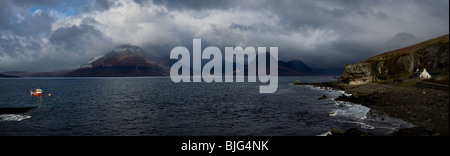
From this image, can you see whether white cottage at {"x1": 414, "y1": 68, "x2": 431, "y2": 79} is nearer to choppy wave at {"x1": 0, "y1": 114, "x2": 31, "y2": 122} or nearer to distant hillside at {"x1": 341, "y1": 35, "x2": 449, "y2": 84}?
distant hillside at {"x1": 341, "y1": 35, "x2": 449, "y2": 84}

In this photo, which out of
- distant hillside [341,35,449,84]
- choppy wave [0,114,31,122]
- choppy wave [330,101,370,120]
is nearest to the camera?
choppy wave [330,101,370,120]

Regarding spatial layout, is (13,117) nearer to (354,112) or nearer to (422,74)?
(354,112)

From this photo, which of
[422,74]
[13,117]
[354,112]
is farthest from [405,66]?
[13,117]

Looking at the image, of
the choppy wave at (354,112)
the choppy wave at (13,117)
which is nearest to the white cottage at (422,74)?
the choppy wave at (354,112)

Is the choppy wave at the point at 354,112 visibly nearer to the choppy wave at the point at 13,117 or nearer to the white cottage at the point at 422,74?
the white cottage at the point at 422,74

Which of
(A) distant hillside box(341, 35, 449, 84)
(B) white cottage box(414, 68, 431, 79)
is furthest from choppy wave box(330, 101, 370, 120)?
(B) white cottage box(414, 68, 431, 79)

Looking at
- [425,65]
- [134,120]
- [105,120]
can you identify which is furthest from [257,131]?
[425,65]

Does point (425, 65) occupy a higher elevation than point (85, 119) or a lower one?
higher

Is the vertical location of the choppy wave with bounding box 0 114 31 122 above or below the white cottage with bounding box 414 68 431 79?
below

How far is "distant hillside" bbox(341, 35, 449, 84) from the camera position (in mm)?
55844
